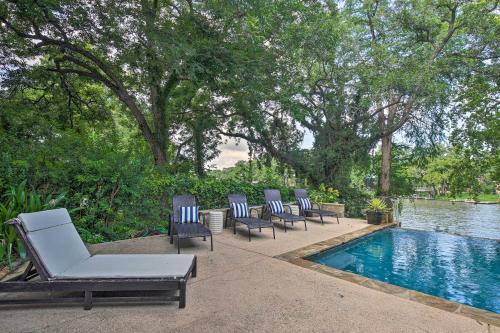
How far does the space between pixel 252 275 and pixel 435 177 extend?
40494 millimetres

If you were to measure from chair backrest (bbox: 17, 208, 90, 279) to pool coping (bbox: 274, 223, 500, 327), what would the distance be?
122 inches

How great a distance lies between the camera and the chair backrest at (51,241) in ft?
8.63

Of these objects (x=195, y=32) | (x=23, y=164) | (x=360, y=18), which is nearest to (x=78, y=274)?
(x=23, y=164)

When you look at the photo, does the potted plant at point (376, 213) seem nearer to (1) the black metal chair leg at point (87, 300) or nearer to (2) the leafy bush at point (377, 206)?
(2) the leafy bush at point (377, 206)

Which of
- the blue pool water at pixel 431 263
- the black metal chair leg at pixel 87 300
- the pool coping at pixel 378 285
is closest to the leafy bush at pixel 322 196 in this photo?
the blue pool water at pixel 431 263

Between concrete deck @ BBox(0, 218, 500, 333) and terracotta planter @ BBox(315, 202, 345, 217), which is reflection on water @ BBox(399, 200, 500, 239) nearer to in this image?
terracotta planter @ BBox(315, 202, 345, 217)

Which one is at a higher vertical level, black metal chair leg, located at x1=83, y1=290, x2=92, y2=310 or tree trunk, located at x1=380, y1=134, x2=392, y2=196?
tree trunk, located at x1=380, y1=134, x2=392, y2=196

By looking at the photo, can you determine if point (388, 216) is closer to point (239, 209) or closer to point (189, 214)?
point (239, 209)

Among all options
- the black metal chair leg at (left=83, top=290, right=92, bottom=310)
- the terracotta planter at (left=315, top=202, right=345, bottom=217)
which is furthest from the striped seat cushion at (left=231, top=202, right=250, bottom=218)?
the black metal chair leg at (left=83, top=290, right=92, bottom=310)

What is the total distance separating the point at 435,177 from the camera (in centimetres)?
3597

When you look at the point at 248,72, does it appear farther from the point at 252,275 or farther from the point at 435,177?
the point at 435,177

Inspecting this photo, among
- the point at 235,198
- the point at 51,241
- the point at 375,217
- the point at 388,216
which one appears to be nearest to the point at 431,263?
the point at 375,217

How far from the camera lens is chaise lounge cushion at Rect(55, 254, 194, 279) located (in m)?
2.76

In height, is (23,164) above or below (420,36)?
below
